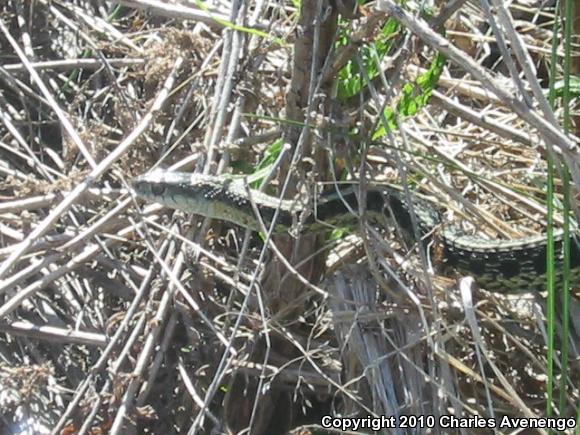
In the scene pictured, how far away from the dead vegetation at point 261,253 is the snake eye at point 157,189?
0.25ft

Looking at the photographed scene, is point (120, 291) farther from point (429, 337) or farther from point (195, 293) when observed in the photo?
point (429, 337)

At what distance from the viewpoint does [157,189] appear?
2.81 metres

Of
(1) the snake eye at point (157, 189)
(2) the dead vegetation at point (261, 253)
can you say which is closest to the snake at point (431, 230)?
(2) the dead vegetation at point (261, 253)

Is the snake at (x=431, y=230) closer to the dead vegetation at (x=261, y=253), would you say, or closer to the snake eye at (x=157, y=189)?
the dead vegetation at (x=261, y=253)

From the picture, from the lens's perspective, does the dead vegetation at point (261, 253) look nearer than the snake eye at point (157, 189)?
Yes

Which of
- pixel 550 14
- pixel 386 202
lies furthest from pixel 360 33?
pixel 550 14

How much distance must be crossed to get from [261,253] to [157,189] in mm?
550

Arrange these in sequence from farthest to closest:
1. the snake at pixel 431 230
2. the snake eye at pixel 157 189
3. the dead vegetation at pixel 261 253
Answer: the snake eye at pixel 157 189
the snake at pixel 431 230
the dead vegetation at pixel 261 253

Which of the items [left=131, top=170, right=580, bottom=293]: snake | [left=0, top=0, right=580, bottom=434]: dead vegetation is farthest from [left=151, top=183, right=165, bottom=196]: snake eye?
[left=131, top=170, right=580, bottom=293]: snake

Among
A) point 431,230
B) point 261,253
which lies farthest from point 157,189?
point 431,230

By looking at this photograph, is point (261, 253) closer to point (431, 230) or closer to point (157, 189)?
point (431, 230)

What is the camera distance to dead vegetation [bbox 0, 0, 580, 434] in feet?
7.84

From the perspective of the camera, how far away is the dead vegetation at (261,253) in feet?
7.84

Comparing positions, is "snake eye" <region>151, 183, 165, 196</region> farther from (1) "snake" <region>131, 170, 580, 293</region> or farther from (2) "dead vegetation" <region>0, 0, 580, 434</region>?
(1) "snake" <region>131, 170, 580, 293</region>
